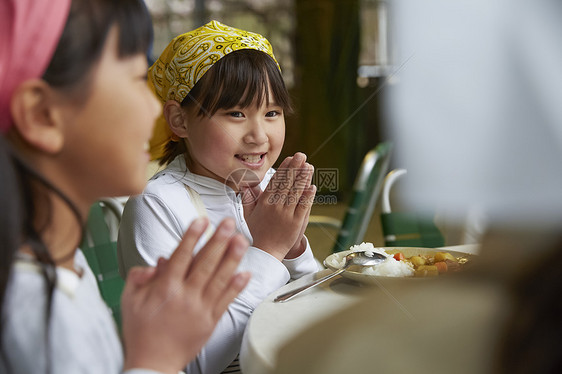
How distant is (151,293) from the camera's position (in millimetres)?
265

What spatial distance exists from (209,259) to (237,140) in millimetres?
288

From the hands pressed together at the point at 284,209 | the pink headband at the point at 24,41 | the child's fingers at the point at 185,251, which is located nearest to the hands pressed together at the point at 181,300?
the child's fingers at the point at 185,251

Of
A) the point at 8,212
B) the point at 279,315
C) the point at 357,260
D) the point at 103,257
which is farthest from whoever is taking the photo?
the point at 103,257

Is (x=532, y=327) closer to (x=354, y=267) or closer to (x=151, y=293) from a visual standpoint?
(x=151, y=293)

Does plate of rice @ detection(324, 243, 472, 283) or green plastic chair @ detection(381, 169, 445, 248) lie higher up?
plate of rice @ detection(324, 243, 472, 283)

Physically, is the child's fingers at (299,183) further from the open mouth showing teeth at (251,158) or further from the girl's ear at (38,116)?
the girl's ear at (38,116)

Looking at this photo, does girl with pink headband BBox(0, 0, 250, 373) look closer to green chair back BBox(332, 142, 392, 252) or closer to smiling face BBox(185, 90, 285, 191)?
smiling face BBox(185, 90, 285, 191)

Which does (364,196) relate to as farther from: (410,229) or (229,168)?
(229,168)

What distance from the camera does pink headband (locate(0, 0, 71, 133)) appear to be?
0.77 feet

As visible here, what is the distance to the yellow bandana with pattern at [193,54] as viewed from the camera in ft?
1.78

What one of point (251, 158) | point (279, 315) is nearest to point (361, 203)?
point (251, 158)

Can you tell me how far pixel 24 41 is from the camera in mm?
239

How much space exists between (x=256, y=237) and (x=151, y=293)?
9.7 inches

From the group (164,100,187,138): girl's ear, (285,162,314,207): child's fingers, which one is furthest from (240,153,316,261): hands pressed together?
(164,100,187,138): girl's ear
